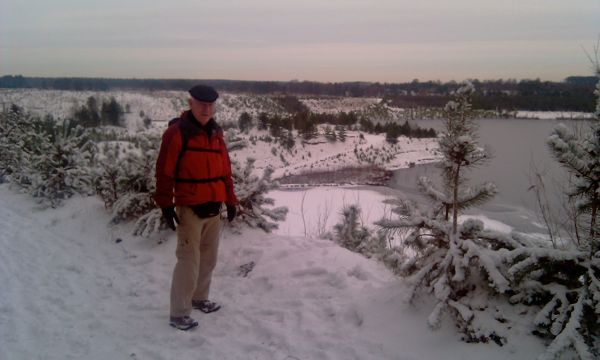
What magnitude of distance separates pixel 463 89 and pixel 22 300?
14.5 feet

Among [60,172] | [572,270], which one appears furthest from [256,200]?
[60,172]

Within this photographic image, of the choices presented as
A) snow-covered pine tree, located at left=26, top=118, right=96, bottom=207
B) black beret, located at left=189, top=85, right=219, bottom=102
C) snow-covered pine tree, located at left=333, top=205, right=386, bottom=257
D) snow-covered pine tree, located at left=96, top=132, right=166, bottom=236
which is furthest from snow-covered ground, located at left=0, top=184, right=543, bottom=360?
snow-covered pine tree, located at left=26, top=118, right=96, bottom=207

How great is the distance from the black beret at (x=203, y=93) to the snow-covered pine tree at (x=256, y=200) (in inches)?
95.1

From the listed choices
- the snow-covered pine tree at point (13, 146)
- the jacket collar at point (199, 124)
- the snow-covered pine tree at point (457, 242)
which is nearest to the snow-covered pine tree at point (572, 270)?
the snow-covered pine tree at point (457, 242)

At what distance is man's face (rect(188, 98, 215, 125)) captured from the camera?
3518mm

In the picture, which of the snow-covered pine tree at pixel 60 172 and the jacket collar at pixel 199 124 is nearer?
the jacket collar at pixel 199 124

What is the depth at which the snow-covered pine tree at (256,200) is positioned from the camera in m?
5.77

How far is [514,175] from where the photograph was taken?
57.0 feet

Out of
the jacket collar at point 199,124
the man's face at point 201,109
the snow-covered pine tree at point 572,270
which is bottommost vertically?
the snow-covered pine tree at point 572,270

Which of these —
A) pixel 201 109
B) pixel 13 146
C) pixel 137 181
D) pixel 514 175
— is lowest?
pixel 514 175

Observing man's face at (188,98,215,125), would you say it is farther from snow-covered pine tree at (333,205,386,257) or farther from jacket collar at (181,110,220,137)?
snow-covered pine tree at (333,205,386,257)

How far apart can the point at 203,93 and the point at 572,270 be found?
3059 millimetres

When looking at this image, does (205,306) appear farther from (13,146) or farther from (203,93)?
(13,146)

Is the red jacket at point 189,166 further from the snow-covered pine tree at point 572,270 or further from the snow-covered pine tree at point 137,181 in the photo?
the snow-covered pine tree at point 137,181
